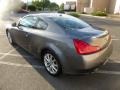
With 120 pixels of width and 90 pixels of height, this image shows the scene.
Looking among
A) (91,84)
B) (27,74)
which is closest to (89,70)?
(91,84)

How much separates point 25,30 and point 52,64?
155 cm

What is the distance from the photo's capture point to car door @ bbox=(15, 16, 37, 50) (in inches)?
227

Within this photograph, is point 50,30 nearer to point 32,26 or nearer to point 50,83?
point 32,26

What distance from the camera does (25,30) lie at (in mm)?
5938

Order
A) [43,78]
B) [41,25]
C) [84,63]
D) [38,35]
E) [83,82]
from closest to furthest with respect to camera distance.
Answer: [84,63] → [83,82] → [43,78] → [38,35] → [41,25]

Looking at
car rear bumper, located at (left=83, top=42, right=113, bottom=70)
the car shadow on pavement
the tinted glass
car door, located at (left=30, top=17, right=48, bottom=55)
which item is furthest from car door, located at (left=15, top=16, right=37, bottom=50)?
car rear bumper, located at (left=83, top=42, right=113, bottom=70)

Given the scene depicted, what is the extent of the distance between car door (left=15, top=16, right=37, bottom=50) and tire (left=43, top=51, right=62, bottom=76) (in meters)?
0.93

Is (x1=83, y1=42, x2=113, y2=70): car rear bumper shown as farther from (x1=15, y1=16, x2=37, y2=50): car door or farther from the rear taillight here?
(x1=15, y1=16, x2=37, y2=50): car door

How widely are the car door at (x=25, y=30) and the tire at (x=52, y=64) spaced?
929mm

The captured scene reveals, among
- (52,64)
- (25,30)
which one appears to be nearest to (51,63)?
(52,64)

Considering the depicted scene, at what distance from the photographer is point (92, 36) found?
4461 millimetres

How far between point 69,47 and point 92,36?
0.58 metres

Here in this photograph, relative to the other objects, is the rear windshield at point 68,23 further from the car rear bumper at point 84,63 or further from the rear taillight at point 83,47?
the car rear bumper at point 84,63

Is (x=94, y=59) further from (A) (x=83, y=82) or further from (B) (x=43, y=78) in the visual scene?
(B) (x=43, y=78)
